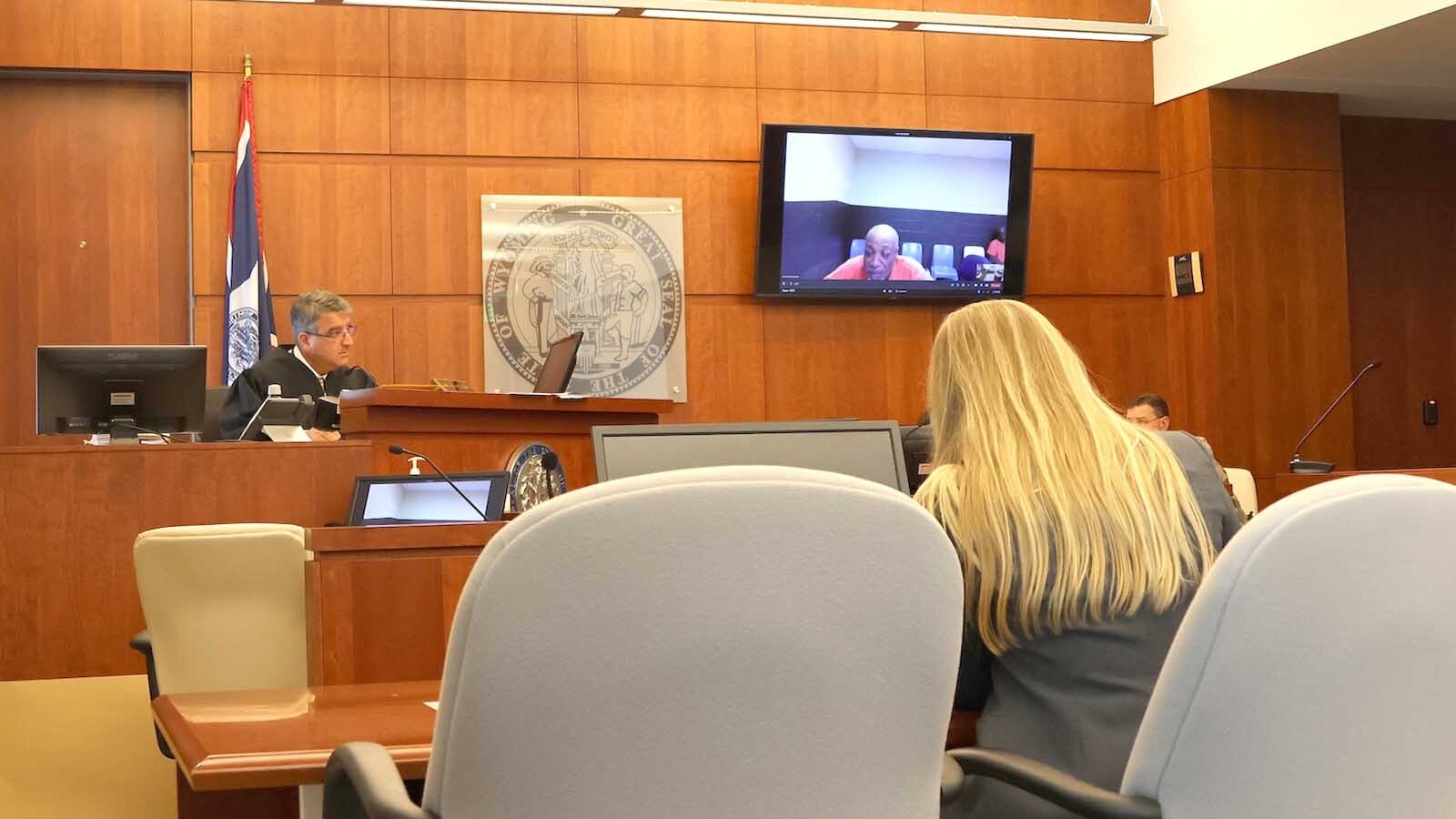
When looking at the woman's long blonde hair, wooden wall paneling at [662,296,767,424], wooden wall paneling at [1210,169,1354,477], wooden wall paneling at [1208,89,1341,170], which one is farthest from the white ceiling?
the woman's long blonde hair

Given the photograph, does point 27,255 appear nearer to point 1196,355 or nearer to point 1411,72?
point 1196,355

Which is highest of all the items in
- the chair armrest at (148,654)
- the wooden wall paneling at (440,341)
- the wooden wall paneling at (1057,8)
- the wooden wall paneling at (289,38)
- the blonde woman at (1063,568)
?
the wooden wall paneling at (1057,8)

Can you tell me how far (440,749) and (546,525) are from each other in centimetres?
20

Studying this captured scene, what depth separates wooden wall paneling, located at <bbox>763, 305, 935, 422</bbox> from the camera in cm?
779

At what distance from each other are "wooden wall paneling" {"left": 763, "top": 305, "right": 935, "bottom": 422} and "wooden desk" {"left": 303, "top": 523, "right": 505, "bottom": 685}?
512 centimetres

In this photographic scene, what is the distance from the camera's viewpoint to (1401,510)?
140 centimetres

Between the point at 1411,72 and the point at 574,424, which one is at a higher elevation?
the point at 1411,72

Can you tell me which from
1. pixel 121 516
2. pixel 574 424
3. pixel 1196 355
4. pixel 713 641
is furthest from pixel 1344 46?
pixel 713 641

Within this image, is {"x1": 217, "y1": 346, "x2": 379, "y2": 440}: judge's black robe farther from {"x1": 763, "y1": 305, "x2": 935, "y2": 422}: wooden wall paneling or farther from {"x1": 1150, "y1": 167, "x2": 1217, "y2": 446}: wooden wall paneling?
{"x1": 1150, "y1": 167, "x2": 1217, "y2": 446}: wooden wall paneling

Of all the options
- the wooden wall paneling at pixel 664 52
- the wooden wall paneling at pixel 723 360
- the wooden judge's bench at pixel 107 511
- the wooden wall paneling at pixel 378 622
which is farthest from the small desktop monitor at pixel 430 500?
the wooden wall paneling at pixel 664 52

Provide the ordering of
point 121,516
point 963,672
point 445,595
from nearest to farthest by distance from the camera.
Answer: point 963,672
point 445,595
point 121,516

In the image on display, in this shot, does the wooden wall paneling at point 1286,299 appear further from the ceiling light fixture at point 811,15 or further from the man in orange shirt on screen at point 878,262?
the man in orange shirt on screen at point 878,262

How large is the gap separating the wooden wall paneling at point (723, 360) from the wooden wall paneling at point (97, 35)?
274 centimetres

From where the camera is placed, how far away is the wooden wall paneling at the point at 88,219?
7066 millimetres
